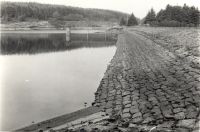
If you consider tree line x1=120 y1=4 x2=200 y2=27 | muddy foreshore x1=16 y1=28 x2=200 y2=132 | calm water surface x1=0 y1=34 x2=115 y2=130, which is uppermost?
tree line x1=120 y1=4 x2=200 y2=27

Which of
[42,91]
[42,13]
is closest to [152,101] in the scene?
[42,91]

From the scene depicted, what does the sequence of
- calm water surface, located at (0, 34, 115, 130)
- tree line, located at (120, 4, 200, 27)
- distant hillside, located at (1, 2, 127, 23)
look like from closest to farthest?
1. calm water surface, located at (0, 34, 115, 130)
2. tree line, located at (120, 4, 200, 27)
3. distant hillside, located at (1, 2, 127, 23)

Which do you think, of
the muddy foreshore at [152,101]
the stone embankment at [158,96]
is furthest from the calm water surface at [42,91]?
the stone embankment at [158,96]

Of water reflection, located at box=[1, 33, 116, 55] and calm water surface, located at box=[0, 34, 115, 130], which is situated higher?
water reflection, located at box=[1, 33, 116, 55]

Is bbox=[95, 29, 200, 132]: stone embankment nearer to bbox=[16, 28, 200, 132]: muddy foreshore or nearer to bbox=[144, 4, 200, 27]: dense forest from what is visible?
bbox=[16, 28, 200, 132]: muddy foreshore

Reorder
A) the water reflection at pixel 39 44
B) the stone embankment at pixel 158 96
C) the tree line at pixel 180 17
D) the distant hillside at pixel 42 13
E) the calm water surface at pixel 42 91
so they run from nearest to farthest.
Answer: the stone embankment at pixel 158 96, the calm water surface at pixel 42 91, the water reflection at pixel 39 44, the tree line at pixel 180 17, the distant hillside at pixel 42 13

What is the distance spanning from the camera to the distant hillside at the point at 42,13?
108869mm

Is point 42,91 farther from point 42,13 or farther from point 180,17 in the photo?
point 42,13

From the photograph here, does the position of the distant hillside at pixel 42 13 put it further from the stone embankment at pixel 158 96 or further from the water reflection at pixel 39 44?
the stone embankment at pixel 158 96

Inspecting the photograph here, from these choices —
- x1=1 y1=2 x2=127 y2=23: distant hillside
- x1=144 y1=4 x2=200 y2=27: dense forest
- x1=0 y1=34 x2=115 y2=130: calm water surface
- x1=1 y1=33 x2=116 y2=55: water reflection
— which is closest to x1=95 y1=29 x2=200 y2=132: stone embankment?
x1=0 y1=34 x2=115 y2=130: calm water surface

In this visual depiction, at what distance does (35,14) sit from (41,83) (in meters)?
116

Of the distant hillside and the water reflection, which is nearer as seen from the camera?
the water reflection

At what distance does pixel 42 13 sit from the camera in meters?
131

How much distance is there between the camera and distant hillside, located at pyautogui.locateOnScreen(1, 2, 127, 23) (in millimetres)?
108869
